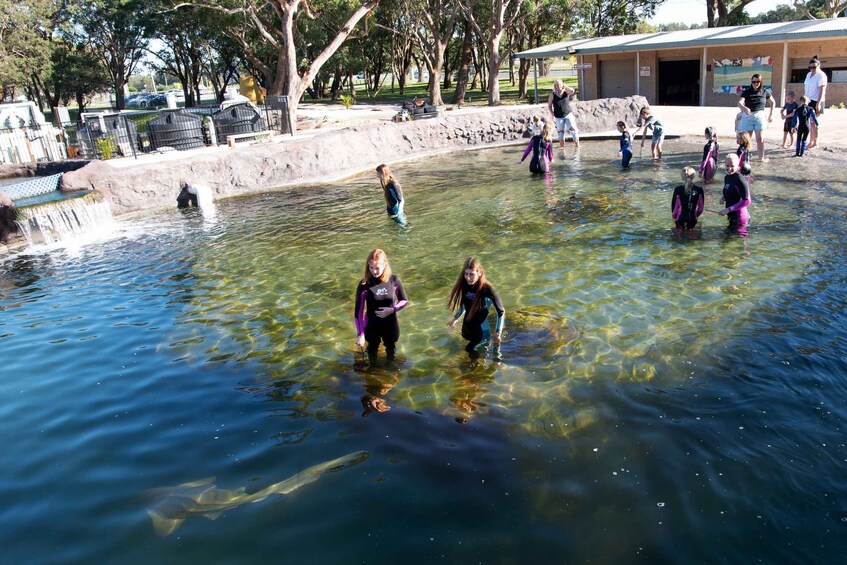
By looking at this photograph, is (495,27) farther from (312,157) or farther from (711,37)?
(312,157)

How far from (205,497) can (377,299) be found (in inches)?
98.0

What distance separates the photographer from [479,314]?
6.80m

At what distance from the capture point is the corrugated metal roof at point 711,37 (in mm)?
24531

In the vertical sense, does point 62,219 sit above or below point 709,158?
above

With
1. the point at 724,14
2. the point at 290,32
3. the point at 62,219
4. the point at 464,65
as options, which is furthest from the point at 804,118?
the point at 724,14

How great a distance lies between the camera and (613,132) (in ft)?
75.7

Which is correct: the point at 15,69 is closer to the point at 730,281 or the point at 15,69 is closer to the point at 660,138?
the point at 660,138

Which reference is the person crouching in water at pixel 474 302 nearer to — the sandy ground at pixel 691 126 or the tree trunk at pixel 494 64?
the sandy ground at pixel 691 126

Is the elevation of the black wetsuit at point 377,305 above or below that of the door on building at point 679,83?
below

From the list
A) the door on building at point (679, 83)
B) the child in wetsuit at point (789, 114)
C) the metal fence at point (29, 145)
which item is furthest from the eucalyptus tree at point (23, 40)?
the child in wetsuit at point (789, 114)

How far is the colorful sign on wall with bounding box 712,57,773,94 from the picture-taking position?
1075 inches

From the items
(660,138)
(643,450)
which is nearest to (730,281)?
(643,450)

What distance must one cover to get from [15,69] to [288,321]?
36.3 meters

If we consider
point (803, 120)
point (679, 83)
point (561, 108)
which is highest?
point (679, 83)
